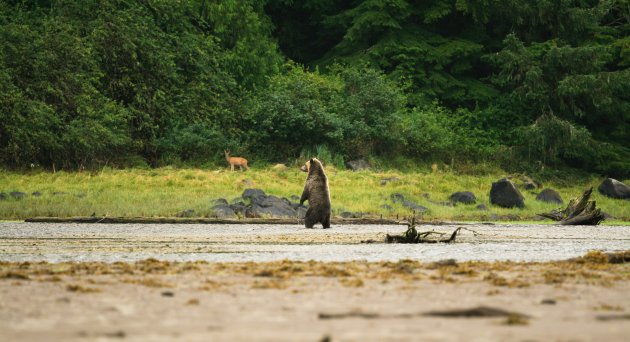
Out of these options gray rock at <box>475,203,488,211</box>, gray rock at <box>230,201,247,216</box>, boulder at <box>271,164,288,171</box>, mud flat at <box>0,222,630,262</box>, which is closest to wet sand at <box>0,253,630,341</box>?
mud flat at <box>0,222,630,262</box>

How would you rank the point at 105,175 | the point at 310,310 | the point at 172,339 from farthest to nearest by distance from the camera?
the point at 105,175, the point at 310,310, the point at 172,339

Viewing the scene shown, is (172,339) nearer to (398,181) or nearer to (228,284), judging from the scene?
(228,284)

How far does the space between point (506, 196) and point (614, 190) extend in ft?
21.3

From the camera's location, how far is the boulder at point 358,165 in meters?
37.5

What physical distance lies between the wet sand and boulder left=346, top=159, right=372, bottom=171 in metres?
26.7

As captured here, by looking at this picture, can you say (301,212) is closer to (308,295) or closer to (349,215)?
(349,215)

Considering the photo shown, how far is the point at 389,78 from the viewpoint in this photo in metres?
46.8

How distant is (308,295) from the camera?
24.7 feet

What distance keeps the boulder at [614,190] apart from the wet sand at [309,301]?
2644cm

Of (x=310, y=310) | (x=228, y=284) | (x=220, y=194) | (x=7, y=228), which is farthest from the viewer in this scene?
(x=220, y=194)

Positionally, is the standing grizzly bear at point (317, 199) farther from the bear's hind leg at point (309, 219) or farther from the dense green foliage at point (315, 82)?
the dense green foliage at point (315, 82)

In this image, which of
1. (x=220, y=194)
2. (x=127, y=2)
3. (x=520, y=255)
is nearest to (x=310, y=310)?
(x=520, y=255)

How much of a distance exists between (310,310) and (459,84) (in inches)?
1736

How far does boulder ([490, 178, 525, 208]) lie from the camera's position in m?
31.8
